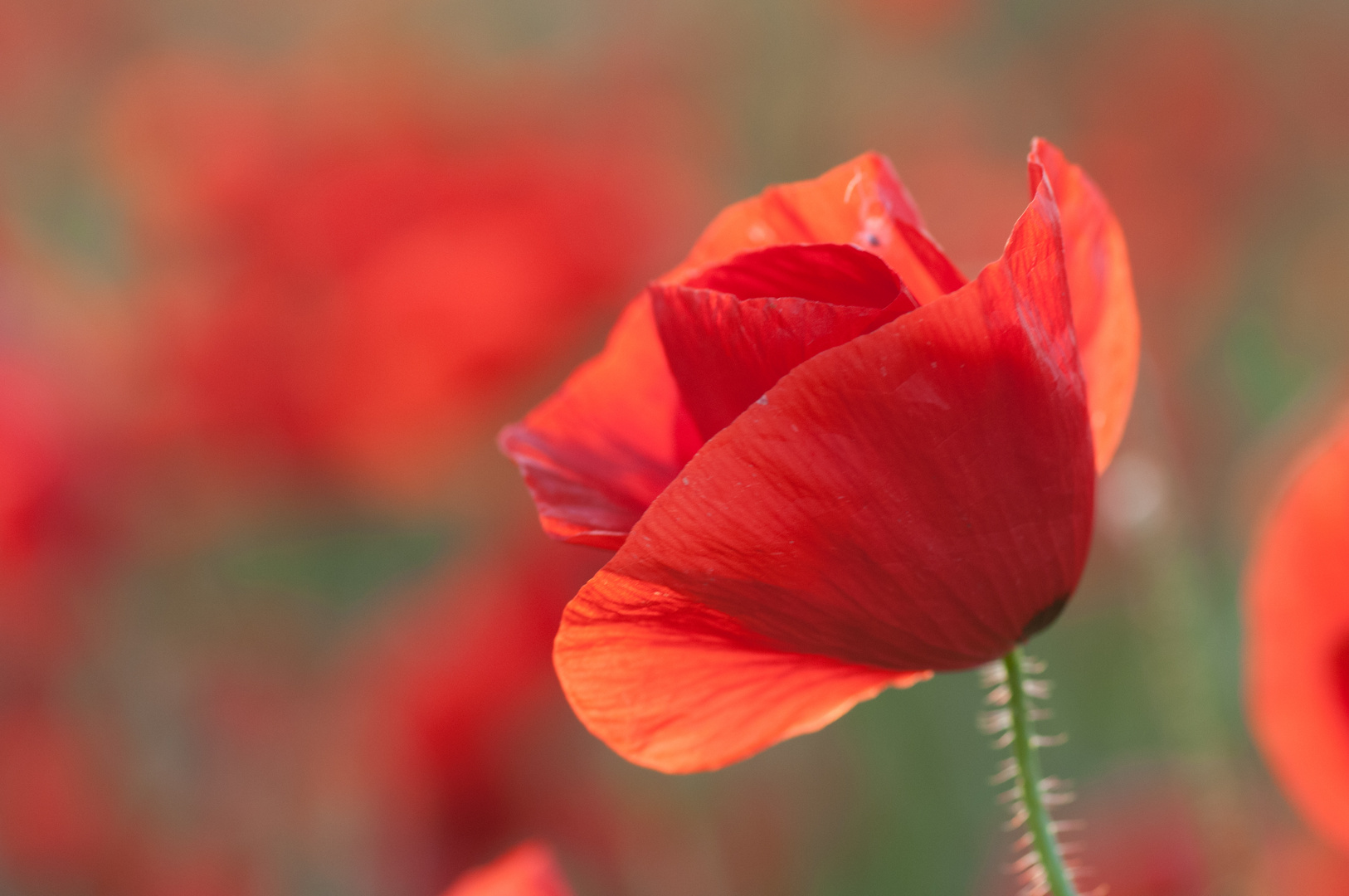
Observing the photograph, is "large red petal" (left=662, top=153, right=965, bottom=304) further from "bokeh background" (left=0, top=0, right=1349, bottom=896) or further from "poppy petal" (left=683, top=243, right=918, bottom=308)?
"bokeh background" (left=0, top=0, right=1349, bottom=896)

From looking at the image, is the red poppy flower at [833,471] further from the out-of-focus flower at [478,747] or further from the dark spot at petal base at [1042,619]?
the out-of-focus flower at [478,747]

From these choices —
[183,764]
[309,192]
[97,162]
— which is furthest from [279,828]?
[97,162]

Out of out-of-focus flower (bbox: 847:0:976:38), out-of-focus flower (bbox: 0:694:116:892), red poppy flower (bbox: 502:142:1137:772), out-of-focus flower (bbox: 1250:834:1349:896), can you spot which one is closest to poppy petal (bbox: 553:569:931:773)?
red poppy flower (bbox: 502:142:1137:772)

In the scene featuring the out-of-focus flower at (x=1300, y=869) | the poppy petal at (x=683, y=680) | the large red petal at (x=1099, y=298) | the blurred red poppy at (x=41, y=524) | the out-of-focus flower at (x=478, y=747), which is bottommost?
the out-of-focus flower at (x=1300, y=869)

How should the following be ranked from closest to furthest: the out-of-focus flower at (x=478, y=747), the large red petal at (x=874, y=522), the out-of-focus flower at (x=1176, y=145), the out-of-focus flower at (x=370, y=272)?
1. the large red petal at (x=874, y=522)
2. the out-of-focus flower at (x=478, y=747)
3. the out-of-focus flower at (x=370, y=272)
4. the out-of-focus flower at (x=1176, y=145)

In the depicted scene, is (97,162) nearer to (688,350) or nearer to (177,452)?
(177,452)

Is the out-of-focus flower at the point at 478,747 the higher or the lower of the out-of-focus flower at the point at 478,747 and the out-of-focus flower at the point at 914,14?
the lower

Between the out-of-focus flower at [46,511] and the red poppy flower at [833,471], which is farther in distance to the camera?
the out-of-focus flower at [46,511]

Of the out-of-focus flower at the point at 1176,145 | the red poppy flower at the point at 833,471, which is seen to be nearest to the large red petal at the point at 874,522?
the red poppy flower at the point at 833,471
